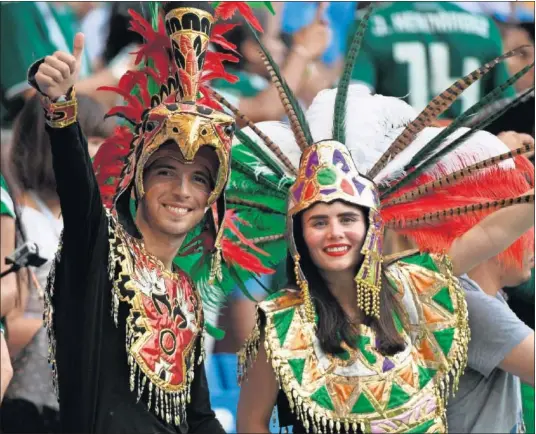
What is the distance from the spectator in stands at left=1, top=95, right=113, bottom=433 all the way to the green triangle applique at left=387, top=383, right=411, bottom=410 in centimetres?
172

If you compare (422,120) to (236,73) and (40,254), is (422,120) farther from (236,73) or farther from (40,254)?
(40,254)

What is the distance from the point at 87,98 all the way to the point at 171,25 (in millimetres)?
1239

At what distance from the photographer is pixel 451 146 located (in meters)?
3.45

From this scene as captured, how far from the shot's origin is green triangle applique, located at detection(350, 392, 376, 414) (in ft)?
9.84

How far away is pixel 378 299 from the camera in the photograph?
10.2ft

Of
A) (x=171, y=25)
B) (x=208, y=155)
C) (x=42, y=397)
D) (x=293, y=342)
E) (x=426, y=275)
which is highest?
(x=171, y=25)

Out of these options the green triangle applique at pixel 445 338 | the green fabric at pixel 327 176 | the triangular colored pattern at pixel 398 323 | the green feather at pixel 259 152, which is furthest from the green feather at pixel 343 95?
the green triangle applique at pixel 445 338

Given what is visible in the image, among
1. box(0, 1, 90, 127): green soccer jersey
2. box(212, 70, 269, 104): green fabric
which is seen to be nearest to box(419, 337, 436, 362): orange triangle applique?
box(212, 70, 269, 104): green fabric

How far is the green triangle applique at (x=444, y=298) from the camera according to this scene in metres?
3.20

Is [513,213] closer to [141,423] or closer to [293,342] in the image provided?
[293,342]

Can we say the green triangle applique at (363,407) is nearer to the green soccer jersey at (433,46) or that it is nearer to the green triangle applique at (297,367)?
the green triangle applique at (297,367)

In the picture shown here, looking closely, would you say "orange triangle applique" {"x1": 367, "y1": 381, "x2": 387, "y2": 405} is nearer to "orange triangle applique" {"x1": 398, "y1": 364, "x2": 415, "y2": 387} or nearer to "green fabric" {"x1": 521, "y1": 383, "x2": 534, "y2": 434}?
"orange triangle applique" {"x1": 398, "y1": 364, "x2": 415, "y2": 387}

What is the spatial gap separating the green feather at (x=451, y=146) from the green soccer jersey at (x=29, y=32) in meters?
1.64

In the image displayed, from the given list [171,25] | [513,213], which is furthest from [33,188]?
[513,213]
